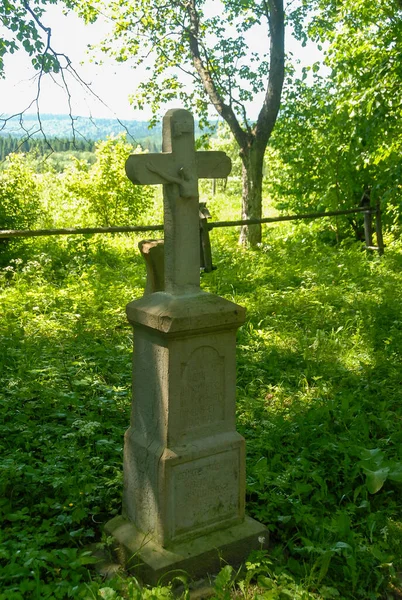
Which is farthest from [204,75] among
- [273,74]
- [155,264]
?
[155,264]

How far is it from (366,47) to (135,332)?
7953mm

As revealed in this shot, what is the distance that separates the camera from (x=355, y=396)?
4625mm

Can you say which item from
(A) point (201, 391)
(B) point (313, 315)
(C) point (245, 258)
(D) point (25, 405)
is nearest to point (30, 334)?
(D) point (25, 405)

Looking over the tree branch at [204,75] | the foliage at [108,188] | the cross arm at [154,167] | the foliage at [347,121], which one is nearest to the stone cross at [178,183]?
the cross arm at [154,167]

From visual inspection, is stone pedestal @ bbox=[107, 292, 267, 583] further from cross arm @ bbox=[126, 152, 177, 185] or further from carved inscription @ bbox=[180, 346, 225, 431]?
cross arm @ bbox=[126, 152, 177, 185]

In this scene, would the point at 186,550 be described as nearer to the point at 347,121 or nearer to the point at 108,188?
the point at 347,121

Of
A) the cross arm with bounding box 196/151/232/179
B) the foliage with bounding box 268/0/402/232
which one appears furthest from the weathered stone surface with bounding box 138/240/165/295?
the foliage with bounding box 268/0/402/232

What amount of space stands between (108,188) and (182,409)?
38.2 ft

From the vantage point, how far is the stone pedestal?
9.13ft

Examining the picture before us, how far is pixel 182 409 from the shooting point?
2846 mm

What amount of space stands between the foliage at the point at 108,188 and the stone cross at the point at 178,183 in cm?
1121

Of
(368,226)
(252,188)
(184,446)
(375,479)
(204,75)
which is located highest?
(204,75)

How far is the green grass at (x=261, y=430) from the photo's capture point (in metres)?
2.75

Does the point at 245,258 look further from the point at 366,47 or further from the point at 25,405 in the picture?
the point at 25,405
